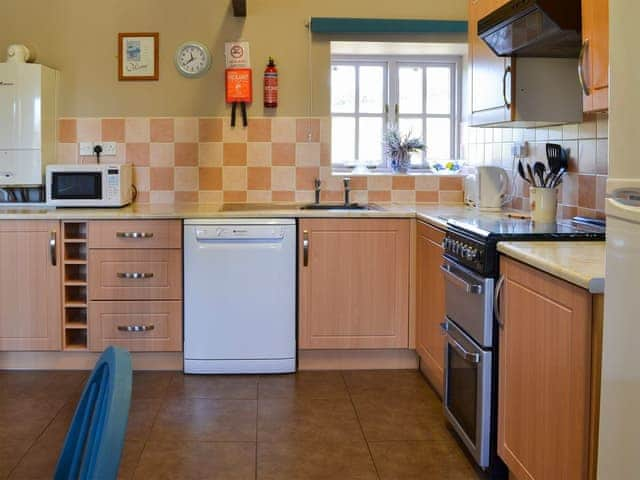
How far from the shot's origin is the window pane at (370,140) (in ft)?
15.7

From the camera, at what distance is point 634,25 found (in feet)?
4.58

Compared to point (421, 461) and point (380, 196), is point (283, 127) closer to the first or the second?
point (380, 196)

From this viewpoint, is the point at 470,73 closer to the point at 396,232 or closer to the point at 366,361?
the point at 396,232

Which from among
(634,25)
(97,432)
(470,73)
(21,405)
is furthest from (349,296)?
(97,432)

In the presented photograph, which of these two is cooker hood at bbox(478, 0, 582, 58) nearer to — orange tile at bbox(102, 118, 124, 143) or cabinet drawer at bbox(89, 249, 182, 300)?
cabinet drawer at bbox(89, 249, 182, 300)

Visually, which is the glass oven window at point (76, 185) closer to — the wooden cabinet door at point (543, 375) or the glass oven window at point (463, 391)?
the glass oven window at point (463, 391)

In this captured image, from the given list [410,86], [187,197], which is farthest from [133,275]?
[410,86]

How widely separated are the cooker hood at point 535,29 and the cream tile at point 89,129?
2434 millimetres

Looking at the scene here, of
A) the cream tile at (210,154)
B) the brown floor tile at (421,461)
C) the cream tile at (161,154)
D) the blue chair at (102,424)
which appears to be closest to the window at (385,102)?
the cream tile at (210,154)

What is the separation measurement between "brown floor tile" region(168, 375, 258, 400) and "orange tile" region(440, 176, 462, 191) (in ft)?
5.47

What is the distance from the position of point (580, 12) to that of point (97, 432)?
2196mm

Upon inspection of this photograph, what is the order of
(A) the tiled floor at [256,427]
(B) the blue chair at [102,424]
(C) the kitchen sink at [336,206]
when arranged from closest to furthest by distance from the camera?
(B) the blue chair at [102,424]
(A) the tiled floor at [256,427]
(C) the kitchen sink at [336,206]

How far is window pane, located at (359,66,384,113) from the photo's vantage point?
4.78m

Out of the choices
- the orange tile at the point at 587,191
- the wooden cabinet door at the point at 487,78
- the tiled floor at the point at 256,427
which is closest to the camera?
the tiled floor at the point at 256,427
